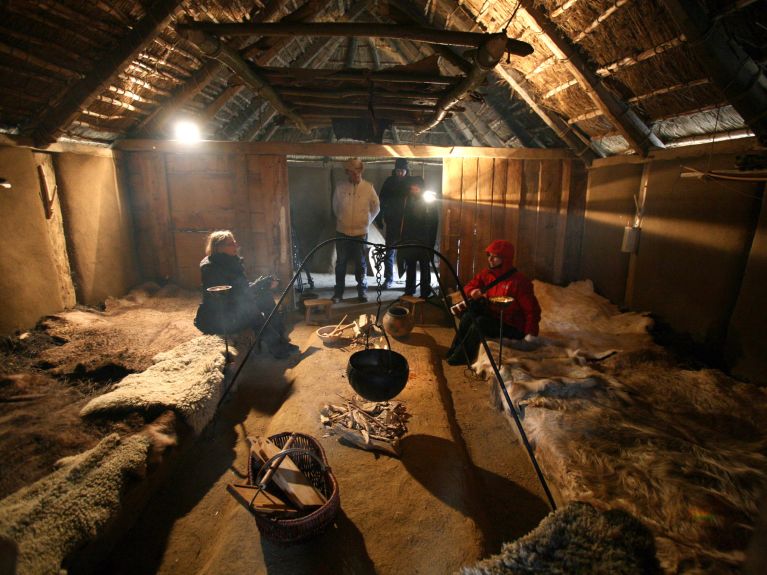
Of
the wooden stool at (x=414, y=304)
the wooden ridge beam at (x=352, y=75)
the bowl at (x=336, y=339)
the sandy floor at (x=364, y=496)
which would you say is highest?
the wooden ridge beam at (x=352, y=75)

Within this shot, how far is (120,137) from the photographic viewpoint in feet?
20.3

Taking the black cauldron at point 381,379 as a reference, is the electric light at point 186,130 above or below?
above

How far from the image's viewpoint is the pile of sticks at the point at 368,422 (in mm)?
3092

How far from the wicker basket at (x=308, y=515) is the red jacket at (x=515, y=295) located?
9.27 ft

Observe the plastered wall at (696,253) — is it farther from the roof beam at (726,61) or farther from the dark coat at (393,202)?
the dark coat at (393,202)

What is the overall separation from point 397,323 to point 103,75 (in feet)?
15.4

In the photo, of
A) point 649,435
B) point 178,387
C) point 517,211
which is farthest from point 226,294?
point 517,211

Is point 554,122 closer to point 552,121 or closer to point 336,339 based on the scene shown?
point 552,121

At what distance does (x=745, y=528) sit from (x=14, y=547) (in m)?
3.20

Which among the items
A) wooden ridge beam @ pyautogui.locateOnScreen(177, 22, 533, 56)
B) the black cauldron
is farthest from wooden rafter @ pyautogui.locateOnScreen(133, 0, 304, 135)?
the black cauldron

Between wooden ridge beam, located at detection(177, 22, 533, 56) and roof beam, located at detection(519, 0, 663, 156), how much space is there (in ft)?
3.36

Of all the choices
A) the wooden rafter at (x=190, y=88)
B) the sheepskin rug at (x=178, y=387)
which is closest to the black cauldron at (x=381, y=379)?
the sheepskin rug at (x=178, y=387)

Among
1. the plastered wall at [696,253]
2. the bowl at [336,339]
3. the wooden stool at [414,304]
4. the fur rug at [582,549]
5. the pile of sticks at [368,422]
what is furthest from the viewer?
the wooden stool at [414,304]

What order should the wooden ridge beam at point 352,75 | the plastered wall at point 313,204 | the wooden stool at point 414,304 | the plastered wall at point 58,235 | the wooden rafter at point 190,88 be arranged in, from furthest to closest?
the plastered wall at point 313,204 → the wooden stool at point 414,304 → the wooden rafter at point 190,88 → the plastered wall at point 58,235 → the wooden ridge beam at point 352,75
